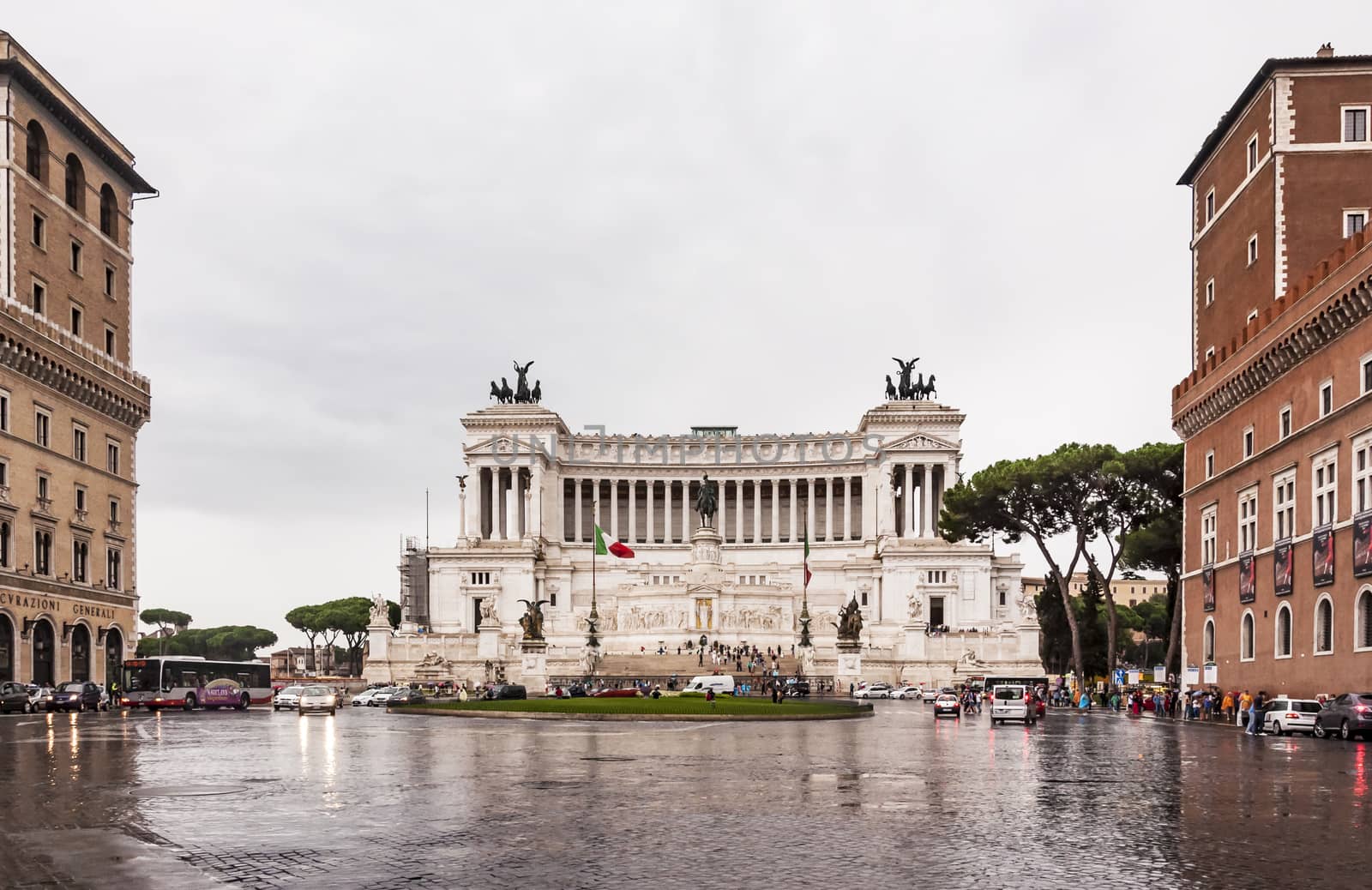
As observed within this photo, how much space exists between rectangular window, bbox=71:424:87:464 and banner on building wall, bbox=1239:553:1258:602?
181 ft

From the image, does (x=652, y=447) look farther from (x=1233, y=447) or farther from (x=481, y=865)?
(x=481, y=865)

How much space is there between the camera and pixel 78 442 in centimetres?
7162

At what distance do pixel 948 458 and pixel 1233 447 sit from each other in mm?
71086

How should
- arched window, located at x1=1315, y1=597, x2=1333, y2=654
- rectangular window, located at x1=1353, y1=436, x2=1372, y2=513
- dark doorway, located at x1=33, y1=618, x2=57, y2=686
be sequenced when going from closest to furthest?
rectangular window, located at x1=1353, y1=436, x2=1372, y2=513 → arched window, located at x1=1315, y1=597, x2=1333, y2=654 → dark doorway, located at x1=33, y1=618, x2=57, y2=686

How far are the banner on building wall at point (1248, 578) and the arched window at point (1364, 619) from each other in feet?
35.4

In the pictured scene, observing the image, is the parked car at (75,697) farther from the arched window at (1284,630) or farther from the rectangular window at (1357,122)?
the rectangular window at (1357,122)

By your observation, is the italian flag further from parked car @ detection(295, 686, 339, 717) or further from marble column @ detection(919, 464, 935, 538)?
marble column @ detection(919, 464, 935, 538)

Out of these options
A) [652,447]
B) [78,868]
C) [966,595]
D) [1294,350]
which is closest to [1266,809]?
[78,868]

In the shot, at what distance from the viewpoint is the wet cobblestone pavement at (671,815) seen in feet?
45.0

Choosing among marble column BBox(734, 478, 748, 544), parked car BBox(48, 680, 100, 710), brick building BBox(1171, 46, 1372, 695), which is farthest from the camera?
marble column BBox(734, 478, 748, 544)

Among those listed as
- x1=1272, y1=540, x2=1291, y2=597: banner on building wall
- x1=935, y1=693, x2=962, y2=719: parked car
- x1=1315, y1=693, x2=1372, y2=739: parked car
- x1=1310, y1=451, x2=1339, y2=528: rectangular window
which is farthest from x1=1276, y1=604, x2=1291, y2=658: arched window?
x1=935, y1=693, x2=962, y2=719: parked car

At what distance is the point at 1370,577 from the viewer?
4312 cm

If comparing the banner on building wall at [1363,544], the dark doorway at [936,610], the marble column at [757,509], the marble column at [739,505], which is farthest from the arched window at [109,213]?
the marble column at [757,509]

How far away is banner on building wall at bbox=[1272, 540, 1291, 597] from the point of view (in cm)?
5081
